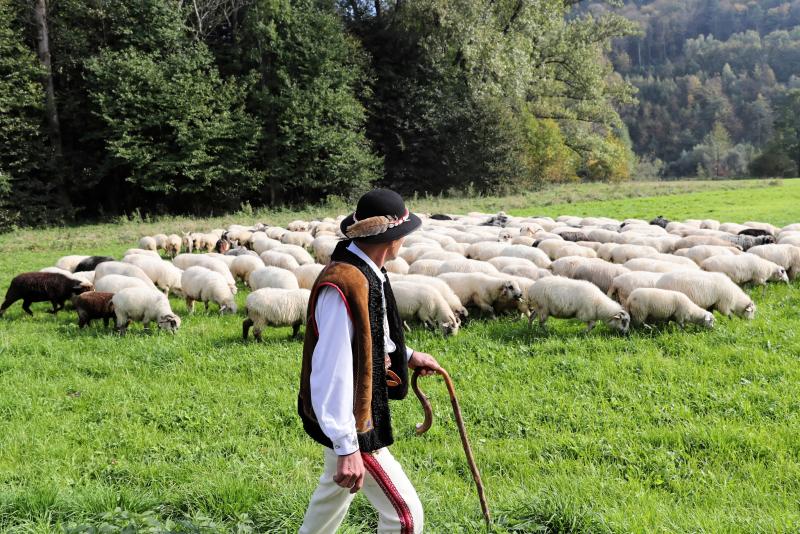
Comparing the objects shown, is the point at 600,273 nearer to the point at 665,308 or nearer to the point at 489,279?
the point at 489,279

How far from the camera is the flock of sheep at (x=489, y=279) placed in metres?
7.90

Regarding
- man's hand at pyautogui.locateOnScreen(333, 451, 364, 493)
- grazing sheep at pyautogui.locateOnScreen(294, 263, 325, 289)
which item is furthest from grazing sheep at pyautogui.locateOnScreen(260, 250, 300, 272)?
man's hand at pyautogui.locateOnScreen(333, 451, 364, 493)

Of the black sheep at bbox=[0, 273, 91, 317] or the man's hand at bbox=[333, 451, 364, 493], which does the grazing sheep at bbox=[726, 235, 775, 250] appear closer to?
the man's hand at bbox=[333, 451, 364, 493]

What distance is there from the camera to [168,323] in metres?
8.56

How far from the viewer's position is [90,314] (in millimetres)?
8945

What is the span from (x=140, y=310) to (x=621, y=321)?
7.01 m

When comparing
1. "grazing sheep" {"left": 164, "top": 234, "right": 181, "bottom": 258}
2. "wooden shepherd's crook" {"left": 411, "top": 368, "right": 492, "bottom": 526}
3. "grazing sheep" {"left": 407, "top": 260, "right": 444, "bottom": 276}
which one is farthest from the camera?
"grazing sheep" {"left": 164, "top": 234, "right": 181, "bottom": 258}

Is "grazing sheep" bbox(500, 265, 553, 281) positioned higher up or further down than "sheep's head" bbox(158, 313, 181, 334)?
higher up

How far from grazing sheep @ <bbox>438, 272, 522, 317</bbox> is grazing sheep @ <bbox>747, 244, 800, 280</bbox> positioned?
199 inches

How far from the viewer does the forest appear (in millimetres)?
27984

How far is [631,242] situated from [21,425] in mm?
11779

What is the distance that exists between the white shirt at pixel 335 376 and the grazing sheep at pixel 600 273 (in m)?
7.86

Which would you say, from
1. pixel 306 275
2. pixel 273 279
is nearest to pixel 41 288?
pixel 273 279

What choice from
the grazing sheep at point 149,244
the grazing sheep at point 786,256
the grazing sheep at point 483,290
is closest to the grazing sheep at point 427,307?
the grazing sheep at point 483,290
